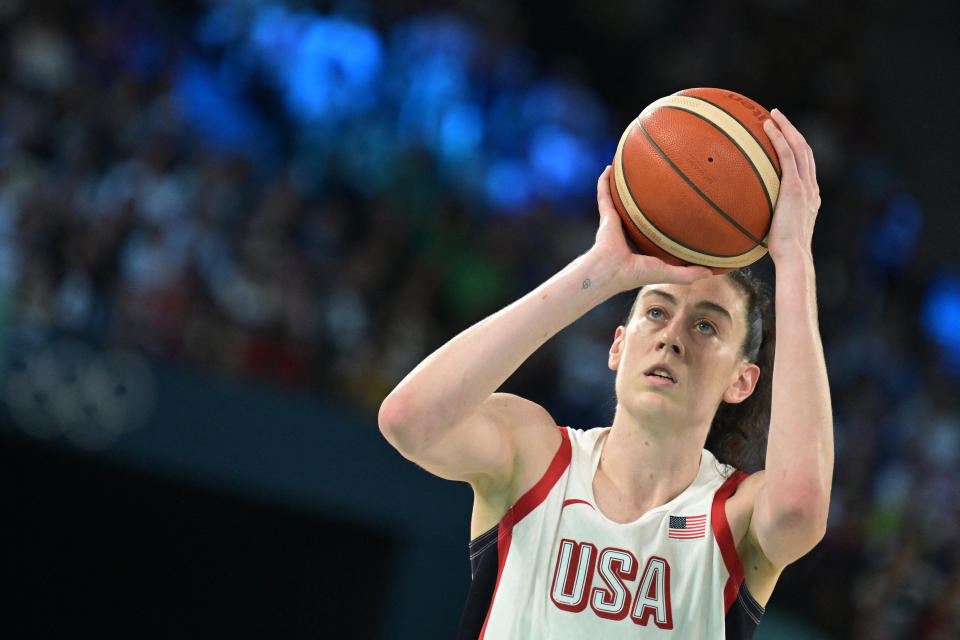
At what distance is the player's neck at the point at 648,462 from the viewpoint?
334cm

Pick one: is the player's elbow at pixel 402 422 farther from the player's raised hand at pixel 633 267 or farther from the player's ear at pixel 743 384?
the player's ear at pixel 743 384

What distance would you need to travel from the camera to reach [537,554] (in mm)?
3180

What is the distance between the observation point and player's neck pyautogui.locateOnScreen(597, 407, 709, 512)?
3338mm

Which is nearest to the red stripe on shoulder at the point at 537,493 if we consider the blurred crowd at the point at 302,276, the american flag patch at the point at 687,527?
the american flag patch at the point at 687,527

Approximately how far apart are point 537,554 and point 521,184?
7.56 metres

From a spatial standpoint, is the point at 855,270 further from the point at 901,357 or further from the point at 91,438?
the point at 91,438

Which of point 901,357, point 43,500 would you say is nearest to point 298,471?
point 43,500

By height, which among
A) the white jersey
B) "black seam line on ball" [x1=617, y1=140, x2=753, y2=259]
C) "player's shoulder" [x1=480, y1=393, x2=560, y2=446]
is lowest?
the white jersey

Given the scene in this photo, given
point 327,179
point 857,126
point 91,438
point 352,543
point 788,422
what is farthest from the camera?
point 857,126

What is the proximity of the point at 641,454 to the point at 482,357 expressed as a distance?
697 millimetres

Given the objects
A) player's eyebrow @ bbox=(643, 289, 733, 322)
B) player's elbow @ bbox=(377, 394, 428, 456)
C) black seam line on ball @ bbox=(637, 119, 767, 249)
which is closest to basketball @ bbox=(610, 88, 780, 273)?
black seam line on ball @ bbox=(637, 119, 767, 249)

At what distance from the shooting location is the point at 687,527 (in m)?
3.24

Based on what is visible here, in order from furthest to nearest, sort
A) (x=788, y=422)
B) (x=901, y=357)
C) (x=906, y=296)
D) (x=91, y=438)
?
1. (x=906, y=296)
2. (x=901, y=357)
3. (x=91, y=438)
4. (x=788, y=422)

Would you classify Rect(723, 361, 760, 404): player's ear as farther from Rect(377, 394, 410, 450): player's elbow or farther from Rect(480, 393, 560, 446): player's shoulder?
Rect(377, 394, 410, 450): player's elbow
